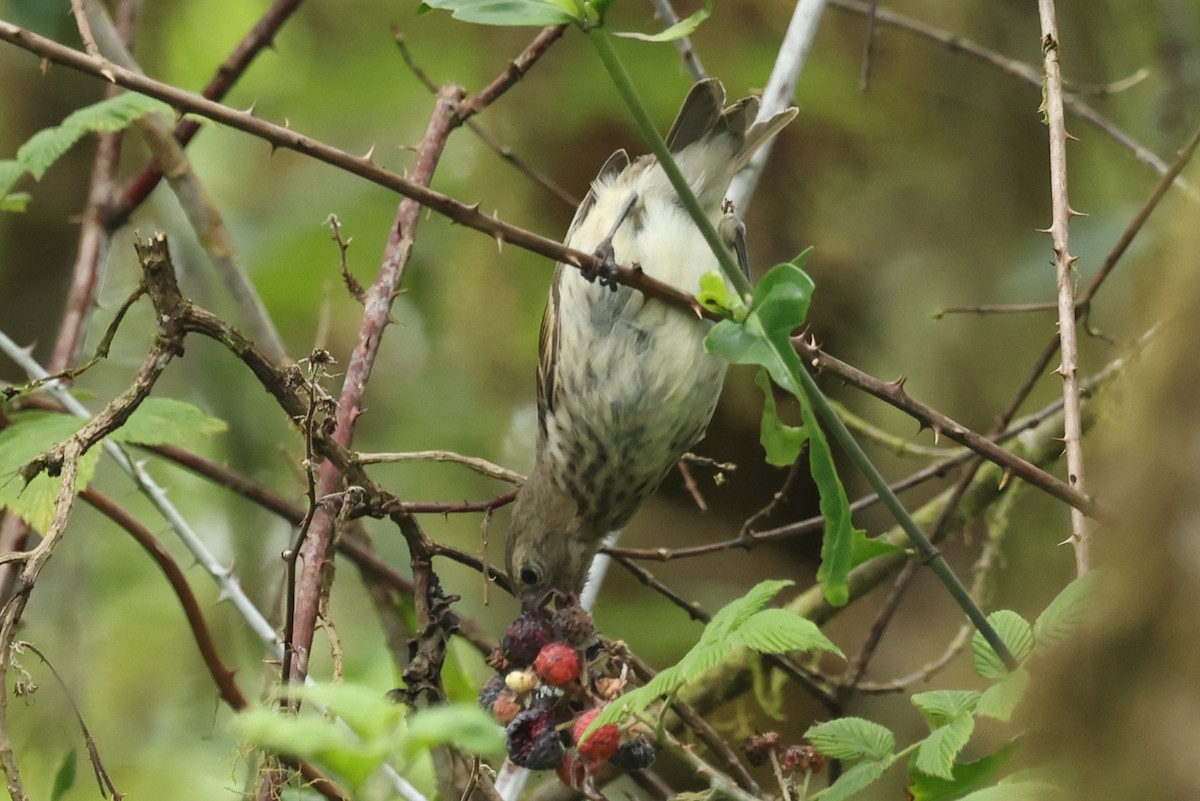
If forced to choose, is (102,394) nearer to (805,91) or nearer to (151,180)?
(151,180)

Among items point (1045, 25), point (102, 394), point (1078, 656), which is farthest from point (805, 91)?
point (1078, 656)

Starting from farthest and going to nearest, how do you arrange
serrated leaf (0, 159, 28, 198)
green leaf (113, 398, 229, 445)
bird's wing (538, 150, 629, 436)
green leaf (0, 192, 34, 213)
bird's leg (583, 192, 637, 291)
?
bird's wing (538, 150, 629, 436) < green leaf (0, 192, 34, 213) < serrated leaf (0, 159, 28, 198) < green leaf (113, 398, 229, 445) < bird's leg (583, 192, 637, 291)

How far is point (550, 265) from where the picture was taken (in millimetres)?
5004

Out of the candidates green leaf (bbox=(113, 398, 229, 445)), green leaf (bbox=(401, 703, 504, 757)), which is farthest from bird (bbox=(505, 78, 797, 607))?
green leaf (bbox=(401, 703, 504, 757))

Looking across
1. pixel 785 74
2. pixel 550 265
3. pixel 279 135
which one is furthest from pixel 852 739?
pixel 550 265

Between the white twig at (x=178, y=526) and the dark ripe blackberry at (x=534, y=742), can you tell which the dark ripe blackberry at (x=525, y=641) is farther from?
the white twig at (x=178, y=526)

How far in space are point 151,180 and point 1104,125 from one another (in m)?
2.44

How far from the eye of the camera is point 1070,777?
3.26ft

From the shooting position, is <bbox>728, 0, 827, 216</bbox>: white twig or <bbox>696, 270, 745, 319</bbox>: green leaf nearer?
<bbox>696, 270, 745, 319</bbox>: green leaf

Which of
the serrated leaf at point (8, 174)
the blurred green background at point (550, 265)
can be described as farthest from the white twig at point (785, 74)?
the serrated leaf at point (8, 174)

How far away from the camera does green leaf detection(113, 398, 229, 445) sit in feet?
8.31

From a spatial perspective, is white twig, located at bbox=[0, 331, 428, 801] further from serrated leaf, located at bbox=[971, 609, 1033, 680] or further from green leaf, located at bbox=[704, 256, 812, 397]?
serrated leaf, located at bbox=[971, 609, 1033, 680]

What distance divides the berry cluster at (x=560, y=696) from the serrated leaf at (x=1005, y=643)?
467 millimetres

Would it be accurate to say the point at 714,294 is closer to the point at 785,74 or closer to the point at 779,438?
the point at 779,438
